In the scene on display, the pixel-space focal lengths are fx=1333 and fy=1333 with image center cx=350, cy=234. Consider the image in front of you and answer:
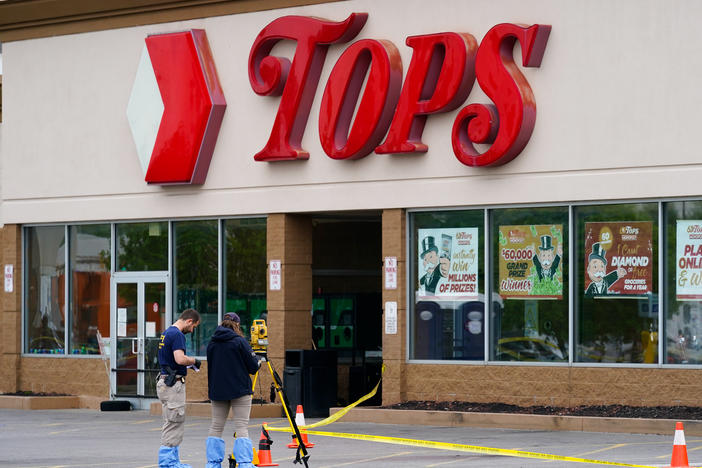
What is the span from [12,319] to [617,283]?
13.7m

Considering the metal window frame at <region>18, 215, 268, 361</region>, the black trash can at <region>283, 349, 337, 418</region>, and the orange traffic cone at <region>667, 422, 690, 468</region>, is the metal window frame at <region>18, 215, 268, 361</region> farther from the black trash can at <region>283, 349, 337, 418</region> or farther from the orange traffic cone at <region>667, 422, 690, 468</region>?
the orange traffic cone at <region>667, 422, 690, 468</region>

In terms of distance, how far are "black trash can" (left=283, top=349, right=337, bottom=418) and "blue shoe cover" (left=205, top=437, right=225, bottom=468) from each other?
329 inches

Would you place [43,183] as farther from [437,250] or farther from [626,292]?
[626,292]

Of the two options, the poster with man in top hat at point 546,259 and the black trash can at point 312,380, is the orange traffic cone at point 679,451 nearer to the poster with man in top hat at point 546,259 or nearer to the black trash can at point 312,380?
the poster with man in top hat at point 546,259

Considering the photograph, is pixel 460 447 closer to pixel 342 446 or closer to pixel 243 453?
pixel 342 446

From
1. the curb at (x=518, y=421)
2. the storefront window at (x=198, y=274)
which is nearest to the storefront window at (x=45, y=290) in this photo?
the storefront window at (x=198, y=274)

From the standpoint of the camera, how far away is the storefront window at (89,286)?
2784 centimetres

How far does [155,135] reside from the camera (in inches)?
1033

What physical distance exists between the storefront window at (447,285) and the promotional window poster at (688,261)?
11.4 ft

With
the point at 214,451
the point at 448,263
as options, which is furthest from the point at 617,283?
the point at 214,451

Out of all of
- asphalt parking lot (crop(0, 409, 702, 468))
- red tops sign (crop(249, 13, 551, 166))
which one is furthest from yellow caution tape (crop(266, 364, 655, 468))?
red tops sign (crop(249, 13, 551, 166))

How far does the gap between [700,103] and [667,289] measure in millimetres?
2953

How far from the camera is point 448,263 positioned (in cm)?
2323

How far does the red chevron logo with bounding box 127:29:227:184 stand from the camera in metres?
25.4
